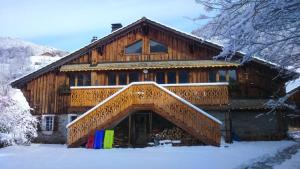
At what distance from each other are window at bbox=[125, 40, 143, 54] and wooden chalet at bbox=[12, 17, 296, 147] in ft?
0.23

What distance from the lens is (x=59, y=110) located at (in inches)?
926

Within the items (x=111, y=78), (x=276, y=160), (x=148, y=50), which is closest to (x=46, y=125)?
(x=111, y=78)

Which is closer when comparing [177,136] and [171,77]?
[177,136]

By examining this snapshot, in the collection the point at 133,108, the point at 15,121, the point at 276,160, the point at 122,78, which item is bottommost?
the point at 276,160

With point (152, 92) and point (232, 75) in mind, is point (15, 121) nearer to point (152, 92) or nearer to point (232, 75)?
point (152, 92)

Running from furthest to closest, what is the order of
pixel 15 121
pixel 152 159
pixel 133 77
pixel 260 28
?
pixel 133 77, pixel 15 121, pixel 152 159, pixel 260 28

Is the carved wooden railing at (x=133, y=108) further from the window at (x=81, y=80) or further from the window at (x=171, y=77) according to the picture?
the window at (x=81, y=80)

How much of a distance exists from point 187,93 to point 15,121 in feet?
34.9

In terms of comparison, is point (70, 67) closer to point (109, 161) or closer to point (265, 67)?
point (109, 161)

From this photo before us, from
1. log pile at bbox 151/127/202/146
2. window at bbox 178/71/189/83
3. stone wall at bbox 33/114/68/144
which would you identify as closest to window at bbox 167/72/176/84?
window at bbox 178/71/189/83

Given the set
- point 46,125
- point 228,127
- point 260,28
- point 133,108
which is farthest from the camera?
point 46,125

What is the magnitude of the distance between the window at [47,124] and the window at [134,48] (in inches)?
277

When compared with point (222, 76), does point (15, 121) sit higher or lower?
lower

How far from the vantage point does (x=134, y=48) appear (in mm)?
23844
